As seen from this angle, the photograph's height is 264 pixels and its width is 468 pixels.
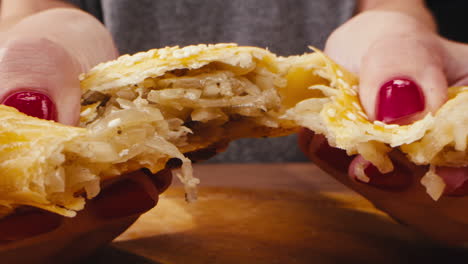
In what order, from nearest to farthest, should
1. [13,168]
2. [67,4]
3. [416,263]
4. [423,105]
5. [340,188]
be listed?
1. [13,168]
2. [423,105]
3. [416,263]
4. [340,188]
5. [67,4]

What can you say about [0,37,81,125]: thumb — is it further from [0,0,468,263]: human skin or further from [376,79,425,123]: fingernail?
[376,79,425,123]: fingernail

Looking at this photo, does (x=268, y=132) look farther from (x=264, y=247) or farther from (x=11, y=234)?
(x=11, y=234)

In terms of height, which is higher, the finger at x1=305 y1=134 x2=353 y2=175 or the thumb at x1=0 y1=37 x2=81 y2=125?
the thumb at x1=0 y1=37 x2=81 y2=125

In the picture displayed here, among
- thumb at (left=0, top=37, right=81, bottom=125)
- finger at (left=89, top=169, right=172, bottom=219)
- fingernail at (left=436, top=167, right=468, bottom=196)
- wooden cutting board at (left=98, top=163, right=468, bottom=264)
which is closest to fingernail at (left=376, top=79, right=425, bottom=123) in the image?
fingernail at (left=436, top=167, right=468, bottom=196)

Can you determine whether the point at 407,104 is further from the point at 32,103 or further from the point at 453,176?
the point at 32,103

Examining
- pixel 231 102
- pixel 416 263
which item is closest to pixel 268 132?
pixel 231 102

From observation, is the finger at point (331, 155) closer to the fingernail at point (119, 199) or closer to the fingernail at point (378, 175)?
the fingernail at point (378, 175)
